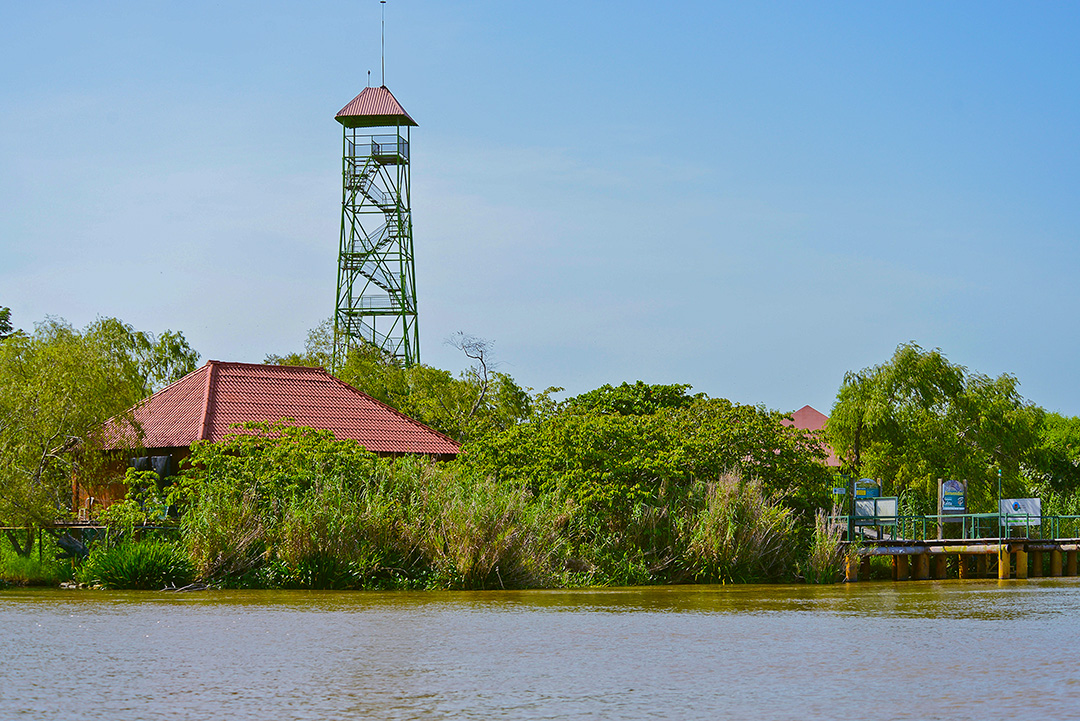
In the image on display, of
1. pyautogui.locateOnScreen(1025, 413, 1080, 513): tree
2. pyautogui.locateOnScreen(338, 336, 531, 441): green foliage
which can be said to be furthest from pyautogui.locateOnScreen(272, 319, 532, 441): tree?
pyautogui.locateOnScreen(1025, 413, 1080, 513): tree

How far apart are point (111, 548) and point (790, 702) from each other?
19040mm

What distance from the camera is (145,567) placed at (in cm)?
2552

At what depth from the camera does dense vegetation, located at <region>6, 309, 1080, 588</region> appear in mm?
25750

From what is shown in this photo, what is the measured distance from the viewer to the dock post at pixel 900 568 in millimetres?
34250

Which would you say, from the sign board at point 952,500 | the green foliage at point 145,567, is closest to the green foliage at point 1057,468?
the sign board at point 952,500

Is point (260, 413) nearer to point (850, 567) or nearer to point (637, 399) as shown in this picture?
point (637, 399)

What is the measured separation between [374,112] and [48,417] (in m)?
26.2

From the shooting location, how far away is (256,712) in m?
10.4

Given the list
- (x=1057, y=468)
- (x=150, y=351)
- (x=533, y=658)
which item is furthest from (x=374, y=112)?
(x=533, y=658)

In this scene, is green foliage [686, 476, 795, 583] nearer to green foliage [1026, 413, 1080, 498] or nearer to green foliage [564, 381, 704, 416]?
green foliage [564, 381, 704, 416]

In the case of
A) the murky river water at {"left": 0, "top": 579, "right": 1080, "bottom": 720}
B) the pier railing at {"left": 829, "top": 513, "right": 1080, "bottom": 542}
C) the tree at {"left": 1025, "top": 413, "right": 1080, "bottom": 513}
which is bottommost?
the murky river water at {"left": 0, "top": 579, "right": 1080, "bottom": 720}

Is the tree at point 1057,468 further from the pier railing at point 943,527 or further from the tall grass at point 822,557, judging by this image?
the tall grass at point 822,557

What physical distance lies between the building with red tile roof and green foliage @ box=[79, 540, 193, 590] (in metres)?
8.50

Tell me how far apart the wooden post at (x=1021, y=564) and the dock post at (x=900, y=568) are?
313 centimetres
